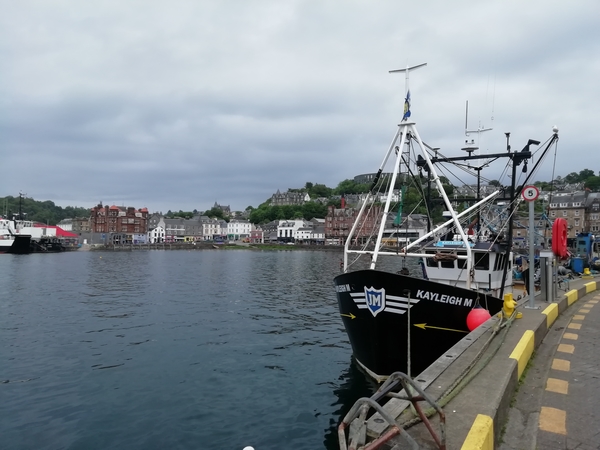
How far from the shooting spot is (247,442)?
426 inches

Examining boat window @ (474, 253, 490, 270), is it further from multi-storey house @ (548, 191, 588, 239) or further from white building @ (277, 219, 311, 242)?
white building @ (277, 219, 311, 242)

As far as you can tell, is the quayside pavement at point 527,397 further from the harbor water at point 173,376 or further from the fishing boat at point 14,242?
the fishing boat at point 14,242

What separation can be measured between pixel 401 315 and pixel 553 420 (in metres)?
6.68

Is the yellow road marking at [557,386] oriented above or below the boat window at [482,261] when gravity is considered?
below

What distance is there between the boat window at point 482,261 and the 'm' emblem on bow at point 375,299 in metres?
6.32

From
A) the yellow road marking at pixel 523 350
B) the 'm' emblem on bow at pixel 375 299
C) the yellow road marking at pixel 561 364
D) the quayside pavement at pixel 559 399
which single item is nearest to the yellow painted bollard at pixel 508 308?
the quayside pavement at pixel 559 399

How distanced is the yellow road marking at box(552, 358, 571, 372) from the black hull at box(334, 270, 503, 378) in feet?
13.4

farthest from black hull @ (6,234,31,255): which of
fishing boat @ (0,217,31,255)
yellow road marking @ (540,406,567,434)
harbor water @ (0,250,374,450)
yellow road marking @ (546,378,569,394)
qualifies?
yellow road marking @ (540,406,567,434)

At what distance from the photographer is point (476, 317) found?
13.4 meters

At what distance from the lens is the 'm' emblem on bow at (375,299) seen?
1324 centimetres

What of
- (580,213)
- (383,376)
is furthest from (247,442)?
(580,213)

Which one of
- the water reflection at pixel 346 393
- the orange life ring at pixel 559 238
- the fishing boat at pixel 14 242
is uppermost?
the orange life ring at pixel 559 238

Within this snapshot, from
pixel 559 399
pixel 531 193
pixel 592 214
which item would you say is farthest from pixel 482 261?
pixel 592 214

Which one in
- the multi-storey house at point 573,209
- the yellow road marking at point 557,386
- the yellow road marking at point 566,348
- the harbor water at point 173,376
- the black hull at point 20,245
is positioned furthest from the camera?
the black hull at point 20,245
